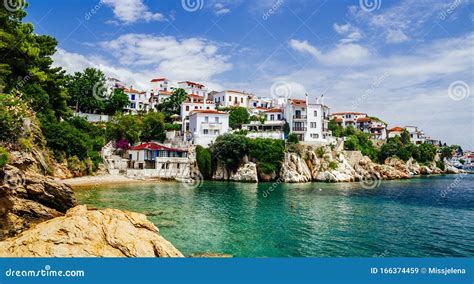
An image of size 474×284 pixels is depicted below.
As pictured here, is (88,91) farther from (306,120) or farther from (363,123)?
(363,123)

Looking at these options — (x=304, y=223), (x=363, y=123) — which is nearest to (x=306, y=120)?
(x=363, y=123)

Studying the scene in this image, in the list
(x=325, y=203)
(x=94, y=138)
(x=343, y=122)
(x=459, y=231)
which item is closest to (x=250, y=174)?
(x=325, y=203)

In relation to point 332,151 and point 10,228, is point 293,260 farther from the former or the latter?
point 332,151

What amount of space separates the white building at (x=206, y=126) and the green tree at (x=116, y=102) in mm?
15479

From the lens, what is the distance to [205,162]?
49.9 m

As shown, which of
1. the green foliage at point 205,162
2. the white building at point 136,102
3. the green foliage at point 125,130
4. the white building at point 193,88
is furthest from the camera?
the white building at point 193,88

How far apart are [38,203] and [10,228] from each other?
217 centimetres

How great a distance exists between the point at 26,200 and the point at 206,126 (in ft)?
131

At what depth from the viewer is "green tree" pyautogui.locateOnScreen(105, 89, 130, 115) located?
60.6 m

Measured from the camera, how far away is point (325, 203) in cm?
2819

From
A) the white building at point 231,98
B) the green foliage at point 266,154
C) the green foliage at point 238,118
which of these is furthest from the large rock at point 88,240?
the white building at point 231,98

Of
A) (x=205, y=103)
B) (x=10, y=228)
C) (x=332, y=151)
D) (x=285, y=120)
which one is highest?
(x=205, y=103)

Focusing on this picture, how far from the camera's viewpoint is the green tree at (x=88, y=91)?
56656 mm

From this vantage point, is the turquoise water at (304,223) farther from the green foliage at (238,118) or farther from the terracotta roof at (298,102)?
the green foliage at (238,118)
